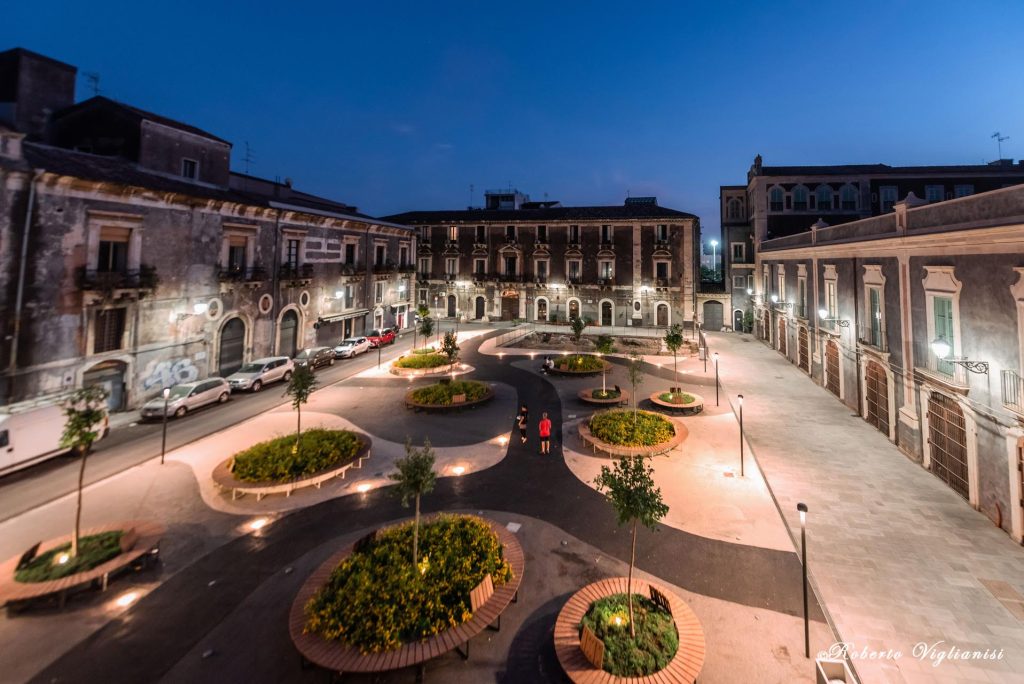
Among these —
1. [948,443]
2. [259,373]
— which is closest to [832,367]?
[948,443]

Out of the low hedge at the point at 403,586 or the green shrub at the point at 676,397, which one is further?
the green shrub at the point at 676,397

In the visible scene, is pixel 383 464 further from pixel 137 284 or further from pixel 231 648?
pixel 137 284

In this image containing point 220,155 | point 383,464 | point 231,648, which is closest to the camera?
point 231,648

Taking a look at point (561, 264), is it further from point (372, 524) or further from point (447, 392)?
point (372, 524)

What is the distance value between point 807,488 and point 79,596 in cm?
1721

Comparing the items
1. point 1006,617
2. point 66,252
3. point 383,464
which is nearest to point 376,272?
point 66,252

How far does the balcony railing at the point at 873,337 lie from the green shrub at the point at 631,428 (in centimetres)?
852

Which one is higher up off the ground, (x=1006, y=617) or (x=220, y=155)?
(x=220, y=155)

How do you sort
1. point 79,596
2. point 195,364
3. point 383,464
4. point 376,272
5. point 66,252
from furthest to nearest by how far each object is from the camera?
point 376,272 → point 195,364 → point 66,252 → point 383,464 → point 79,596

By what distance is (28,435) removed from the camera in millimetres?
13289

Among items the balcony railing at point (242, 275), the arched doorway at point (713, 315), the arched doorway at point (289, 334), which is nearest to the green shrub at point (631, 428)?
the balcony railing at point (242, 275)

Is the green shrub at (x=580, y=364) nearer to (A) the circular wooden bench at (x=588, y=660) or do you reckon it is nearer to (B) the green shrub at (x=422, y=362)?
(B) the green shrub at (x=422, y=362)

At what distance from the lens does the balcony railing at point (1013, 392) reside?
31.8 feet

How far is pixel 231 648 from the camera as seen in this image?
6.95 metres
